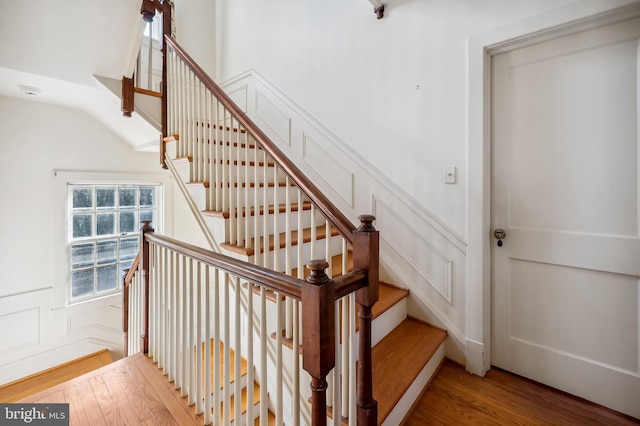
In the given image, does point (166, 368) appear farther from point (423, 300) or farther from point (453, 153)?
point (453, 153)

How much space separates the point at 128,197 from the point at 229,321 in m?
3.30

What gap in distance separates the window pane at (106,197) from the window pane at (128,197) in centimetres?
9

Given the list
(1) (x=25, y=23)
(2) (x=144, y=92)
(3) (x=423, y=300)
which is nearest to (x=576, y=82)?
(3) (x=423, y=300)

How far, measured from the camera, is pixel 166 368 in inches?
66.5

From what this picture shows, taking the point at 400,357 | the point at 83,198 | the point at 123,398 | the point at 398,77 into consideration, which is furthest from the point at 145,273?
the point at 83,198

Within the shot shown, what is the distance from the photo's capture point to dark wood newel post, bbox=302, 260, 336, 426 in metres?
0.81

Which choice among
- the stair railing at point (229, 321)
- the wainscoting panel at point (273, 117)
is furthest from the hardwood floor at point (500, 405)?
the wainscoting panel at point (273, 117)

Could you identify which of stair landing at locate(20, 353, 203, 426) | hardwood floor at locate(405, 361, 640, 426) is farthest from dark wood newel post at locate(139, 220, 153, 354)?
hardwood floor at locate(405, 361, 640, 426)

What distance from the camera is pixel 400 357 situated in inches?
61.0

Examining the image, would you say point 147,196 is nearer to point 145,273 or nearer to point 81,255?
point 81,255

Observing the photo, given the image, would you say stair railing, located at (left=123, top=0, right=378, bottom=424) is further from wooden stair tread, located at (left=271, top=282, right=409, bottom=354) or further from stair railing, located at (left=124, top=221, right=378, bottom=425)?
wooden stair tread, located at (left=271, top=282, right=409, bottom=354)

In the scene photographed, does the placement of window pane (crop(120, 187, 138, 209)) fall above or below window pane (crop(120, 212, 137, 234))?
above

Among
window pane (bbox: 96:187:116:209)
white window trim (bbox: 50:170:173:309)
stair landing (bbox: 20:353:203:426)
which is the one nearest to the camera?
stair landing (bbox: 20:353:203:426)

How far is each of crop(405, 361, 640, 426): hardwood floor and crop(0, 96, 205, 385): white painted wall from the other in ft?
12.5
